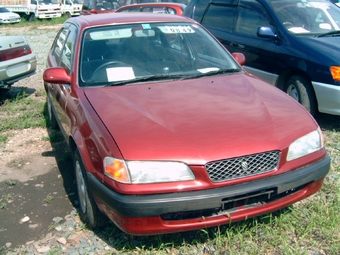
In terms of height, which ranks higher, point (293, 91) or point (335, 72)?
point (335, 72)

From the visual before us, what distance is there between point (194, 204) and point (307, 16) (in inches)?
168

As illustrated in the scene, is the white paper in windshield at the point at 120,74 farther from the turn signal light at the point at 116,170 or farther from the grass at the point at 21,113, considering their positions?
the grass at the point at 21,113

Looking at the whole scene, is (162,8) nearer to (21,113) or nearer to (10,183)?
(21,113)

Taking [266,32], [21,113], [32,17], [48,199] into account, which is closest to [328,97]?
[266,32]


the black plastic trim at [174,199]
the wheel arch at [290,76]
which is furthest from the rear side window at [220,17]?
the black plastic trim at [174,199]

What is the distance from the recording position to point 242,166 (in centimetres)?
279

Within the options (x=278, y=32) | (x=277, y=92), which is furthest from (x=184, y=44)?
(x=278, y=32)

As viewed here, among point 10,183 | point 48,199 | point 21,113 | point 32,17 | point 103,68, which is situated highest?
point 103,68

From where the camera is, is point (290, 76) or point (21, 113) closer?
point (290, 76)

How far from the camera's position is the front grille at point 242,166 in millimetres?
2740

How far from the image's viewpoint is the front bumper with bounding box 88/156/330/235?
8.77 feet

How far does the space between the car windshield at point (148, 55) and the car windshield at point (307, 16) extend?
186 centimetres

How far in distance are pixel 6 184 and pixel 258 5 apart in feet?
13.9

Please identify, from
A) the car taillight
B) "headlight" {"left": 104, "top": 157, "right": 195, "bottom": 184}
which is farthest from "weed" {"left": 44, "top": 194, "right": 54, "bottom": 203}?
the car taillight
